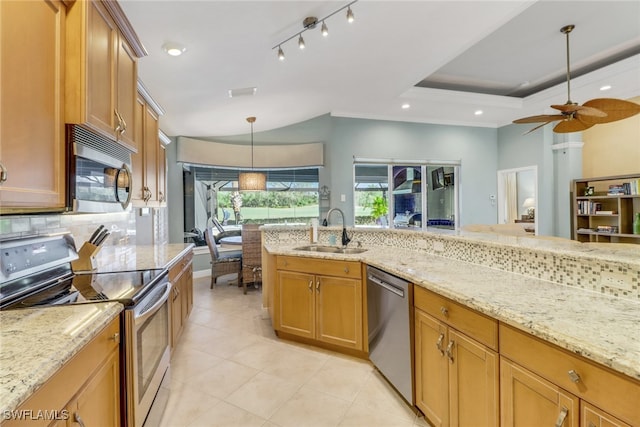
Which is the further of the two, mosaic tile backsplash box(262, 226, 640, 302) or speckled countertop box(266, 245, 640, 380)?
mosaic tile backsplash box(262, 226, 640, 302)

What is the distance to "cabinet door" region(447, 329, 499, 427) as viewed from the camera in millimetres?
1229

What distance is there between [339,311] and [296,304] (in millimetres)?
441

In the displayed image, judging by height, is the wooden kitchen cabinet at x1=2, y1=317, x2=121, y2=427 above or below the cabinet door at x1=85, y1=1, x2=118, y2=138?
below

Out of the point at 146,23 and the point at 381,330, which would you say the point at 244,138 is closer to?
the point at 146,23

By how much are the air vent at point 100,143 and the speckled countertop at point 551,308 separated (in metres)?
1.88

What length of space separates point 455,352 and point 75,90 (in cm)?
221

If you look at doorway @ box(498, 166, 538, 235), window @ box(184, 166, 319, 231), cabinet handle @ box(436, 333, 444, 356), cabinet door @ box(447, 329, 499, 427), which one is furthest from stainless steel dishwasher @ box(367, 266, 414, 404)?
doorway @ box(498, 166, 538, 235)

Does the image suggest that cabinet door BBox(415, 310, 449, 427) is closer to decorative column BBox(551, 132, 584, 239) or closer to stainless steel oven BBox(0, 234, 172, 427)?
stainless steel oven BBox(0, 234, 172, 427)

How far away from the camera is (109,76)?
5.60 feet

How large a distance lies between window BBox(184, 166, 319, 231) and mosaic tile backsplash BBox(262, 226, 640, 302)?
331 cm

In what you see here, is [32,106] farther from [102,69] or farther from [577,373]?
[577,373]

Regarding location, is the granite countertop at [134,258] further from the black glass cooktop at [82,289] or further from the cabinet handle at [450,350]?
the cabinet handle at [450,350]

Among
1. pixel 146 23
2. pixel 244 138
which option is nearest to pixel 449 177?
pixel 244 138

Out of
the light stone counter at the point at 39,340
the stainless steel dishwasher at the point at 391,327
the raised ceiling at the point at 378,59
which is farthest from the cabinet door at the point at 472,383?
the raised ceiling at the point at 378,59
